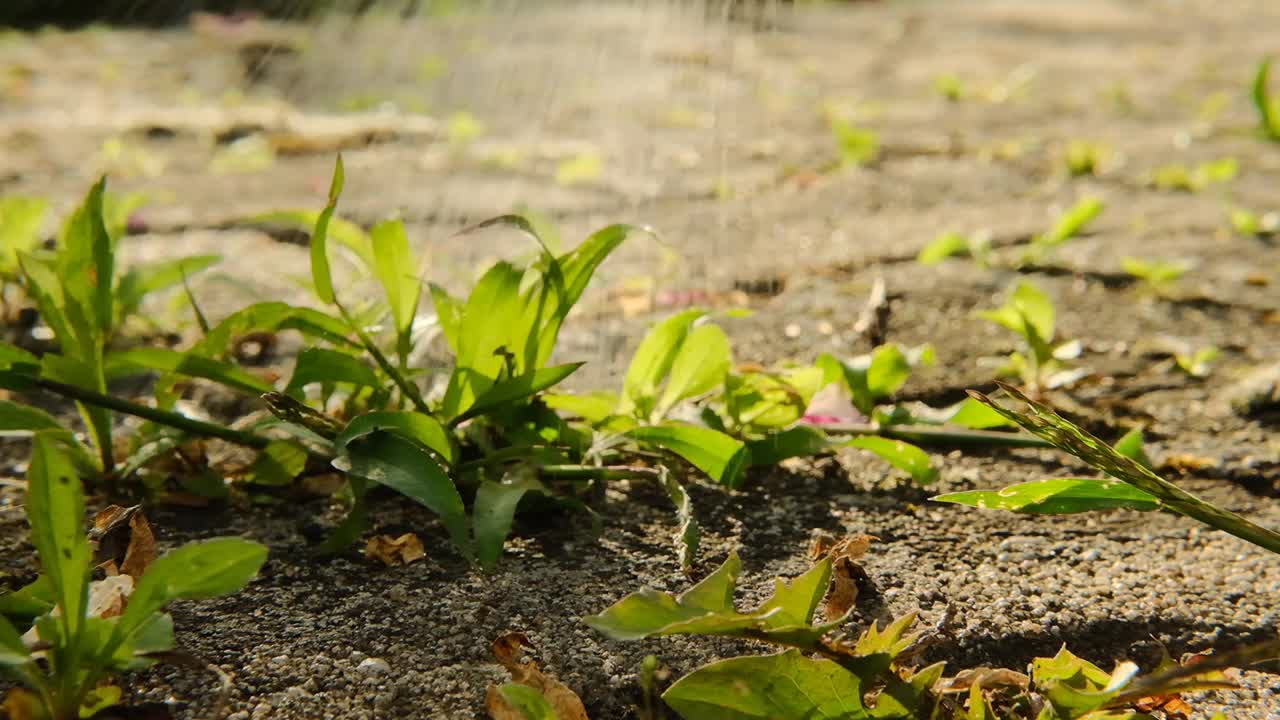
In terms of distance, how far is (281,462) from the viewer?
1.08m

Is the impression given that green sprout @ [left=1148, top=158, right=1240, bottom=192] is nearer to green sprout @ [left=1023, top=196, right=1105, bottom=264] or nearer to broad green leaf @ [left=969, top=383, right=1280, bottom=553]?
green sprout @ [left=1023, top=196, right=1105, bottom=264]

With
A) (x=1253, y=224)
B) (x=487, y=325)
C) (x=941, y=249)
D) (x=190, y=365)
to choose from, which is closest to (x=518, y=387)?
(x=487, y=325)

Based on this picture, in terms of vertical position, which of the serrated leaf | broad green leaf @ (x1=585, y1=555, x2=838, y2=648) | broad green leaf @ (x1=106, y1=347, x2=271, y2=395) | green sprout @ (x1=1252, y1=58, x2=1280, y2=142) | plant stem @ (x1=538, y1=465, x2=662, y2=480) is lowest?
plant stem @ (x1=538, y1=465, x2=662, y2=480)

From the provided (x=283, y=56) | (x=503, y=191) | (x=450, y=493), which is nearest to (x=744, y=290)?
(x=503, y=191)

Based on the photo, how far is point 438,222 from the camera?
234 cm

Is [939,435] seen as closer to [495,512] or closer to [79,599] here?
[495,512]

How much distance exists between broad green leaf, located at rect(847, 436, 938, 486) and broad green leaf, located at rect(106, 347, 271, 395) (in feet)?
1.78

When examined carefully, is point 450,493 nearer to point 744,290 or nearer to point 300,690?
point 300,690

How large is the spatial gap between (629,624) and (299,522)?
0.42 metres

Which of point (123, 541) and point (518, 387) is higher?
point (518, 387)

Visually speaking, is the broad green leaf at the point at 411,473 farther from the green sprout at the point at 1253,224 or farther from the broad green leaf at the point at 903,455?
the green sprout at the point at 1253,224

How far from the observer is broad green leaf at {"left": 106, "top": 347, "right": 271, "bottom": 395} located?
3.43 feet

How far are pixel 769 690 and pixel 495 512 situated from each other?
278 millimetres

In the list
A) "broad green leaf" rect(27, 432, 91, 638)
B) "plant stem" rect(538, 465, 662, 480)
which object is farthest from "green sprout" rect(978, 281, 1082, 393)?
"broad green leaf" rect(27, 432, 91, 638)
